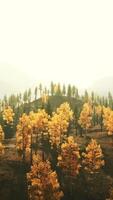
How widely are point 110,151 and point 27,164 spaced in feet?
100

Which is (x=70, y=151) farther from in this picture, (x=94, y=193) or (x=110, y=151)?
(x=110, y=151)

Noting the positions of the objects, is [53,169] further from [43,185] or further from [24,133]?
[43,185]

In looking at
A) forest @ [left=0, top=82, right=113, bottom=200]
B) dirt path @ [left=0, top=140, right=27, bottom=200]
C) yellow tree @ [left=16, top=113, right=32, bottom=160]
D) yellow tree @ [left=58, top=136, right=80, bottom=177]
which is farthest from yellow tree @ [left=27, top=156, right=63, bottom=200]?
yellow tree @ [left=16, top=113, right=32, bottom=160]

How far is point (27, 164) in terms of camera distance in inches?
4006

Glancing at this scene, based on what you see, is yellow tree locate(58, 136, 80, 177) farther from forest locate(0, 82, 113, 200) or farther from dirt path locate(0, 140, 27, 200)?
dirt path locate(0, 140, 27, 200)

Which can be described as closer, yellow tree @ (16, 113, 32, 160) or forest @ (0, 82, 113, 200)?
forest @ (0, 82, 113, 200)

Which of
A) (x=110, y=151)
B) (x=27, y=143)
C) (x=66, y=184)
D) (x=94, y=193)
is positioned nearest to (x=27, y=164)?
(x=27, y=143)

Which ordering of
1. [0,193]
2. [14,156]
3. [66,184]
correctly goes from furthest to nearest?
[14,156], [66,184], [0,193]

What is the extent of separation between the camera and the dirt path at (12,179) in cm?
8888

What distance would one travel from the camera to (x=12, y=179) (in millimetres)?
93625

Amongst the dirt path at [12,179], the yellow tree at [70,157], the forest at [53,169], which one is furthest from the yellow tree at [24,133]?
the yellow tree at [70,157]

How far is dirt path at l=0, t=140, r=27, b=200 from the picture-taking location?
88.9m

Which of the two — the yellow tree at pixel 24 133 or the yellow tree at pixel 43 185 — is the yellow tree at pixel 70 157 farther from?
the yellow tree at pixel 24 133

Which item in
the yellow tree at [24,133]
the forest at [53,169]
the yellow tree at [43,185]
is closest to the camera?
the yellow tree at [43,185]
